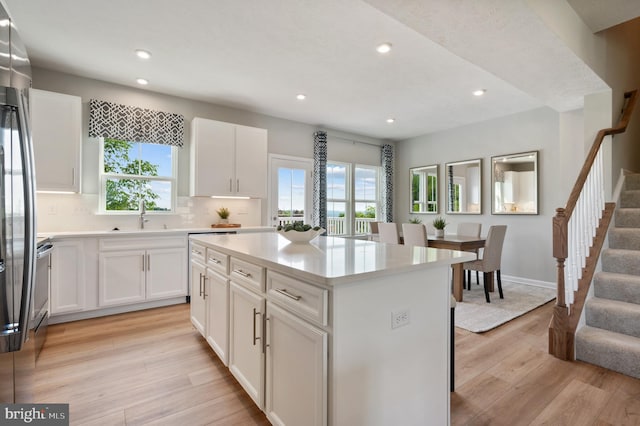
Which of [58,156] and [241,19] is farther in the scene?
[58,156]

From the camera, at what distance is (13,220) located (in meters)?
1.33

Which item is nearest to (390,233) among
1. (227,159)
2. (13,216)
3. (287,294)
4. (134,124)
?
(227,159)

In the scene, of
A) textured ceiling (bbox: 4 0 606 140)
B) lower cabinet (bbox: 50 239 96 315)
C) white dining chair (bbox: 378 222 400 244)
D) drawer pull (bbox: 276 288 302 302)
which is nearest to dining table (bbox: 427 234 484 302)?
white dining chair (bbox: 378 222 400 244)

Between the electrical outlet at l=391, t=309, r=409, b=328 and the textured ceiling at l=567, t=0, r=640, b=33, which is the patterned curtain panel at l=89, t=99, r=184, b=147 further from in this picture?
the textured ceiling at l=567, t=0, r=640, b=33

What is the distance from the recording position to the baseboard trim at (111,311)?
3.27 m

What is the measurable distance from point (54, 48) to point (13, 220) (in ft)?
9.19

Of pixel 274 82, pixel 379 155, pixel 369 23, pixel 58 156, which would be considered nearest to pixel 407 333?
pixel 369 23

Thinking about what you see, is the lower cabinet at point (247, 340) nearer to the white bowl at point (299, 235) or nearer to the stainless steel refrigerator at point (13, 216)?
the white bowl at point (299, 235)

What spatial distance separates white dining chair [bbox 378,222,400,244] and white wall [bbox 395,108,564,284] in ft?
6.62

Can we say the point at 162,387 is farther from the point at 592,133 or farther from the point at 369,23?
the point at 592,133

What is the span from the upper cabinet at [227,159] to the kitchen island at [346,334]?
283 centimetres

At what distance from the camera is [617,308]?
2.48 meters

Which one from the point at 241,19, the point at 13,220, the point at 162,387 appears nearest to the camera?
the point at 13,220
